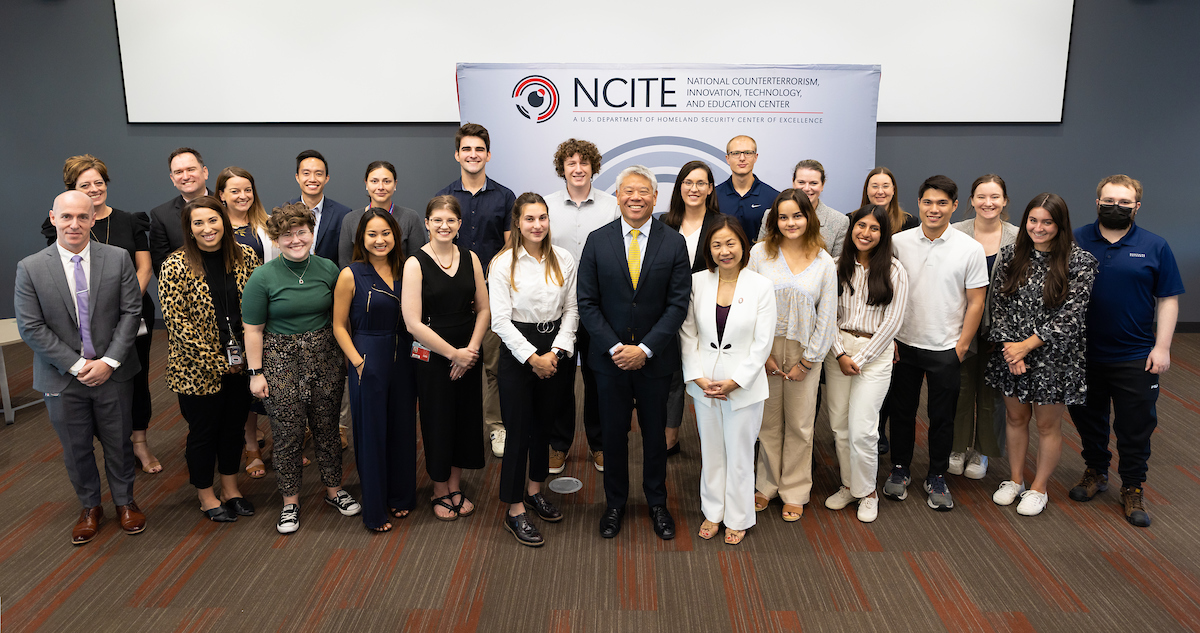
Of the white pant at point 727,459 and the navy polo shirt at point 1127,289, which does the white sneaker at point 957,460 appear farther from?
the white pant at point 727,459

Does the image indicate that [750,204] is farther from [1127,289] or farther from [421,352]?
[421,352]

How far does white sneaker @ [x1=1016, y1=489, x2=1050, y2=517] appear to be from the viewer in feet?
11.0

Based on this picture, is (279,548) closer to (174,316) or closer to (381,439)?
(381,439)

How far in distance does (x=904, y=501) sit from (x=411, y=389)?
2419mm

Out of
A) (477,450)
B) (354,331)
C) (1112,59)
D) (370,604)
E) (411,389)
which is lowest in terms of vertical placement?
(370,604)

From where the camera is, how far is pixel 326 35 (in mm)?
6031

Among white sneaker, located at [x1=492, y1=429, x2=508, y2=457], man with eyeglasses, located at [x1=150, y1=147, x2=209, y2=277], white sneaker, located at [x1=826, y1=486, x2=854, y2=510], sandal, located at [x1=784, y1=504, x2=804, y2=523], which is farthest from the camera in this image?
white sneaker, located at [x1=492, y1=429, x2=508, y2=457]

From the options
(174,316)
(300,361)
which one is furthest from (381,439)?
(174,316)

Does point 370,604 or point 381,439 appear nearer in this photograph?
point 370,604

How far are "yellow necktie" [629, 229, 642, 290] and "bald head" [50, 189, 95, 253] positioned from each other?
2.27 m

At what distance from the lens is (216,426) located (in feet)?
10.6

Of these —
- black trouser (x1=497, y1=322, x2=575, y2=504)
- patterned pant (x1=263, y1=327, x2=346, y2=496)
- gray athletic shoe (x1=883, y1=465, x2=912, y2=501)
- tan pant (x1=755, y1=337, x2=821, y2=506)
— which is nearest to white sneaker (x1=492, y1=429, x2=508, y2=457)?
black trouser (x1=497, y1=322, x2=575, y2=504)

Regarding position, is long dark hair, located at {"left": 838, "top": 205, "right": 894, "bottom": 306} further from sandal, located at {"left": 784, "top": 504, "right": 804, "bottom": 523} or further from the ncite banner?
the ncite banner

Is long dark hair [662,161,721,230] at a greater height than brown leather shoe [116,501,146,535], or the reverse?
long dark hair [662,161,721,230]
